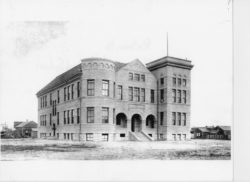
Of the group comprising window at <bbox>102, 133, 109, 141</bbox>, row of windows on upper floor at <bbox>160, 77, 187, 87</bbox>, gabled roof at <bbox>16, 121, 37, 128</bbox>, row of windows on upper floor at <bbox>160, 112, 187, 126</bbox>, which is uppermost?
row of windows on upper floor at <bbox>160, 77, 187, 87</bbox>

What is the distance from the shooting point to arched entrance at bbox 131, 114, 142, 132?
299 inches

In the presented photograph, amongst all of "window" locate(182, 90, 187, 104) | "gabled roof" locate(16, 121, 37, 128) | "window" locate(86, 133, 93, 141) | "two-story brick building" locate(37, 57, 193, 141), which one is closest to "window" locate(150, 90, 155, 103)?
"two-story brick building" locate(37, 57, 193, 141)

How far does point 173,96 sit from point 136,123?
3.60 feet

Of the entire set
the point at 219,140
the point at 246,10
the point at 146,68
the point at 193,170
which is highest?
the point at 246,10

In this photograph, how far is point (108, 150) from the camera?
7.16m

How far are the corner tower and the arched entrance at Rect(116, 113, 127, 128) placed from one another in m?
0.83

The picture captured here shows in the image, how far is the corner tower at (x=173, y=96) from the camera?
7.55 meters

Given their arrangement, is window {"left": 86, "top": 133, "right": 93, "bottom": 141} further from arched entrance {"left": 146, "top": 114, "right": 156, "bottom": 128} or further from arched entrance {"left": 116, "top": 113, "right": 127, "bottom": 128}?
arched entrance {"left": 146, "top": 114, "right": 156, "bottom": 128}

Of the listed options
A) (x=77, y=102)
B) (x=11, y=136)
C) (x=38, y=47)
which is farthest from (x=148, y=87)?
(x=11, y=136)

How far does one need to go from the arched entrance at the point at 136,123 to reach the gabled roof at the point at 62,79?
65.8 inches

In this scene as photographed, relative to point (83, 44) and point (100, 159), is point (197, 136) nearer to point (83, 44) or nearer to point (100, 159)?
point (100, 159)

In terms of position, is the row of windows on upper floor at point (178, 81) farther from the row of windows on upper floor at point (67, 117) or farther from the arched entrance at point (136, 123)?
the row of windows on upper floor at point (67, 117)

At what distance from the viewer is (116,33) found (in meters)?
7.07

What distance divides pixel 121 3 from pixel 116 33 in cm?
64
